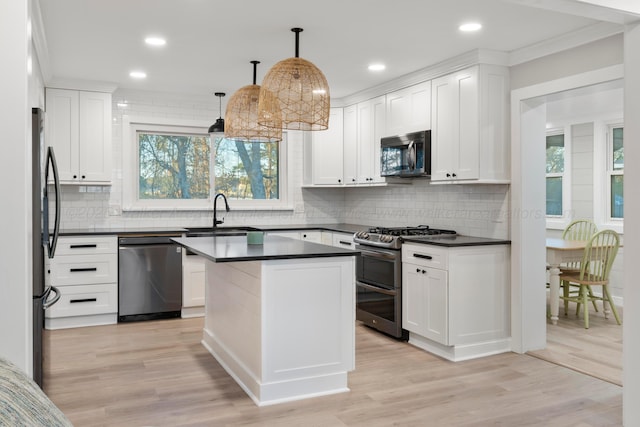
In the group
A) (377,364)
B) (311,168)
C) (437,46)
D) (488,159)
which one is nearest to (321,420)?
(377,364)

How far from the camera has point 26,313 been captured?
5.90 feet

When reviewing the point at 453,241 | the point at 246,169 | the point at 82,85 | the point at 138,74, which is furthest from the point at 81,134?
the point at 453,241

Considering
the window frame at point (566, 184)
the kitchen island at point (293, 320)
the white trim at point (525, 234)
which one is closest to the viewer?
the kitchen island at point (293, 320)

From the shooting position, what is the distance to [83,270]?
17.0ft

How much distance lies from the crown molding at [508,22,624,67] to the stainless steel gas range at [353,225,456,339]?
1.65m

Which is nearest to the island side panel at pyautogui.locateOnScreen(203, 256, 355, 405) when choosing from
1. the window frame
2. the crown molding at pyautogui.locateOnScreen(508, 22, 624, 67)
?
the crown molding at pyautogui.locateOnScreen(508, 22, 624, 67)

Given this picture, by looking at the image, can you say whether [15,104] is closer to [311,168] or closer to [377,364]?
[377,364]

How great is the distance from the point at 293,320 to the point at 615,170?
5.15 m

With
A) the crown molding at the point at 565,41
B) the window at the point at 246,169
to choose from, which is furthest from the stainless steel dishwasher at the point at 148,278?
the crown molding at the point at 565,41

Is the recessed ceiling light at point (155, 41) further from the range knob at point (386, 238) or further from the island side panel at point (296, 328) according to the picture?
the range knob at point (386, 238)

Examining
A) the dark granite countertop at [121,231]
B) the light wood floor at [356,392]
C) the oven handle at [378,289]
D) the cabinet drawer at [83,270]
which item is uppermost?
the dark granite countertop at [121,231]

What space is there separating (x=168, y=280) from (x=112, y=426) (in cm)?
265

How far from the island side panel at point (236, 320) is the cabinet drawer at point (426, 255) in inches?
62.3

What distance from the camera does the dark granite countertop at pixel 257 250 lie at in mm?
3115
